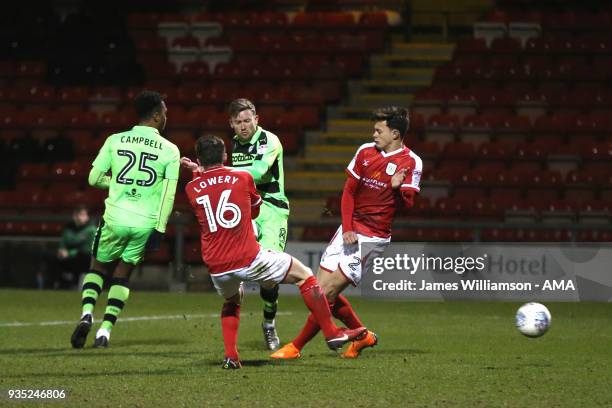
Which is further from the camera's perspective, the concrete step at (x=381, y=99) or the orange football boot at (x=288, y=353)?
the concrete step at (x=381, y=99)

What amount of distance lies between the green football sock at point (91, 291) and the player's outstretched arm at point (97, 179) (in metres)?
0.80

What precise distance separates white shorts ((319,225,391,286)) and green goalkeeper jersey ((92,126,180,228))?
5.35ft

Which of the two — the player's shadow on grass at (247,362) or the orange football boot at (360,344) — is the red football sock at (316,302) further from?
the orange football boot at (360,344)

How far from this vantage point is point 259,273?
324 inches

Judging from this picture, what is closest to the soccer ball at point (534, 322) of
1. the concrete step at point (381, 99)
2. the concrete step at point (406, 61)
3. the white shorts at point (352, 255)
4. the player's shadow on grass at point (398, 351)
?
the player's shadow on grass at point (398, 351)

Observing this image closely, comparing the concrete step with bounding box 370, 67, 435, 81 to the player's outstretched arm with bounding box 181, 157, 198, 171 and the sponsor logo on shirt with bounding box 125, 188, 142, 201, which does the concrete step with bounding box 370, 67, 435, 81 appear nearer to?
the sponsor logo on shirt with bounding box 125, 188, 142, 201

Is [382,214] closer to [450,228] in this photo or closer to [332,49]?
[450,228]

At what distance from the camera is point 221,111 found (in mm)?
22172

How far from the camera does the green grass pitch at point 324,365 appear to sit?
276 inches

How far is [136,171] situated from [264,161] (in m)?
1.13

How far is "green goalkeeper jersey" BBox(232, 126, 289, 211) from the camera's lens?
974 centimetres

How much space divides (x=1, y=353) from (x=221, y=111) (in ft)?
42.9

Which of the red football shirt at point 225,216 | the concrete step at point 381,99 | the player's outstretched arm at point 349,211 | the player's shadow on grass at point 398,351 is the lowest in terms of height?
the player's shadow on grass at point 398,351

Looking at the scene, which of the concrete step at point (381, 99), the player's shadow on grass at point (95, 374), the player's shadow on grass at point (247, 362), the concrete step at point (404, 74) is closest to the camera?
the player's shadow on grass at point (95, 374)
